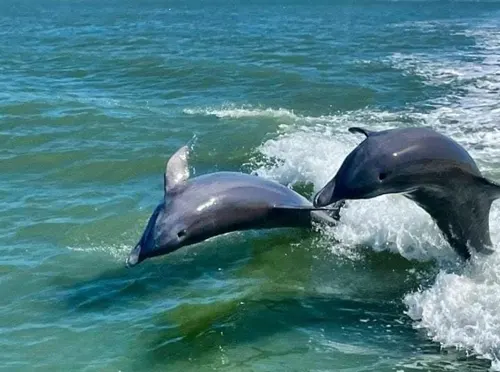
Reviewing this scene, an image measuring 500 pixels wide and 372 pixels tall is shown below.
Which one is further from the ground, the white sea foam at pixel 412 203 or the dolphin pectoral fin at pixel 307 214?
the dolphin pectoral fin at pixel 307 214

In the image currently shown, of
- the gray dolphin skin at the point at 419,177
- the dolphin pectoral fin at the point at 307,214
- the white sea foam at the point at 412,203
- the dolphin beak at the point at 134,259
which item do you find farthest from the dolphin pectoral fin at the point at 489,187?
the dolphin beak at the point at 134,259

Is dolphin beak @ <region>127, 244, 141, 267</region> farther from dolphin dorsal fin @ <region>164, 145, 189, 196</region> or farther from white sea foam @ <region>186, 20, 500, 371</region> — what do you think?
white sea foam @ <region>186, 20, 500, 371</region>

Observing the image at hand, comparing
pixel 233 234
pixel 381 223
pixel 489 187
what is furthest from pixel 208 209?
pixel 381 223

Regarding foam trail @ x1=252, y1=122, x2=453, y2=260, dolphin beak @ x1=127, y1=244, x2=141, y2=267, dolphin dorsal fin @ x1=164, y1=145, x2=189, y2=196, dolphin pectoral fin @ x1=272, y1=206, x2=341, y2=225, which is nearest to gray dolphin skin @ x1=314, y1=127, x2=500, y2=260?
dolphin pectoral fin @ x1=272, y1=206, x2=341, y2=225

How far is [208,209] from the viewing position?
988cm

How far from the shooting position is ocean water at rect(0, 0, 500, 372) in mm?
9648

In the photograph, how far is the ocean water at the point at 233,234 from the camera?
965cm

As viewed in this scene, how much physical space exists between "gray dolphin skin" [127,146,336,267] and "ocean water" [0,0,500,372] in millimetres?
1166

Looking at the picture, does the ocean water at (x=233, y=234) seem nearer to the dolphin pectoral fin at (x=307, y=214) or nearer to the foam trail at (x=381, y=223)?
the foam trail at (x=381, y=223)

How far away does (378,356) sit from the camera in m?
9.20

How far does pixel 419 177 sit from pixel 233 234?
14.3 feet

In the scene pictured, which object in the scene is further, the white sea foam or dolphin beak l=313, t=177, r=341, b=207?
the white sea foam

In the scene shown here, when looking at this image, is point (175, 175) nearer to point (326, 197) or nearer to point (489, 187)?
point (326, 197)

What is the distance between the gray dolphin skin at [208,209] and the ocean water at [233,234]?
1166mm
